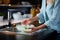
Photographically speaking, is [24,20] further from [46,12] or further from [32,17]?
[46,12]

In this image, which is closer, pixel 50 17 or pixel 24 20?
pixel 50 17

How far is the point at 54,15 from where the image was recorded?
3.36 ft

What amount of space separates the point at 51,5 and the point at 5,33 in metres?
0.38

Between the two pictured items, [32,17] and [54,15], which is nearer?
[54,15]

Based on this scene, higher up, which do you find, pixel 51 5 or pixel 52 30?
pixel 51 5

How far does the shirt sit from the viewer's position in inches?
40.1

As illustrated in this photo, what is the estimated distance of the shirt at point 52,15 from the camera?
102cm

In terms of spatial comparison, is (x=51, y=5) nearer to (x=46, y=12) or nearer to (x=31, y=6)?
(x=46, y=12)

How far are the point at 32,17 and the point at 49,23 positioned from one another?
0.16 metres

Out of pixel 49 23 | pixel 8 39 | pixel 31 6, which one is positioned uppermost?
pixel 31 6

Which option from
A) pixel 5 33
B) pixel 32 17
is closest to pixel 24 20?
pixel 32 17

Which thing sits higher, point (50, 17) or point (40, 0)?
point (40, 0)

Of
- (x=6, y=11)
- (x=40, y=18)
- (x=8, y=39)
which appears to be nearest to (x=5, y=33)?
(x=8, y=39)

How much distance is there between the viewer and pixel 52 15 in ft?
3.40
